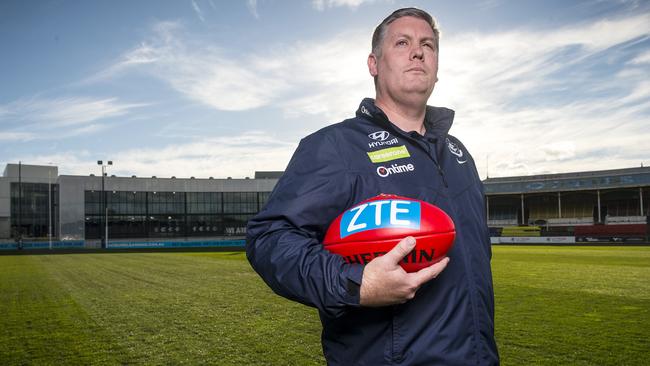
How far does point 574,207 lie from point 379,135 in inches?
2879

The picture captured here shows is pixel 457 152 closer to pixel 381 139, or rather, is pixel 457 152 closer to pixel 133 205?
pixel 381 139

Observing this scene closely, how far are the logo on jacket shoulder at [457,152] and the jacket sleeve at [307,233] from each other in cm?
68

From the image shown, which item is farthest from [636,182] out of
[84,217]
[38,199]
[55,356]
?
[38,199]

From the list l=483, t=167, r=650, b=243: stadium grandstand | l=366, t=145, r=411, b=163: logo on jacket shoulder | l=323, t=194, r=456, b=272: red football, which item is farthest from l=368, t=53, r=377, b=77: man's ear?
Result: l=483, t=167, r=650, b=243: stadium grandstand

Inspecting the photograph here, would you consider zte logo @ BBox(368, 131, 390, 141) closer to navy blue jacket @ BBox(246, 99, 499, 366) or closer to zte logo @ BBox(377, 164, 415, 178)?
navy blue jacket @ BBox(246, 99, 499, 366)

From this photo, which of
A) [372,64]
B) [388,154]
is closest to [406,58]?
[372,64]

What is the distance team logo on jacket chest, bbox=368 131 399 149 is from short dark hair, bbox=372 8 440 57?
0.45 metres

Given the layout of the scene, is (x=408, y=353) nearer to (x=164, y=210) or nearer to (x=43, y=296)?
(x=43, y=296)

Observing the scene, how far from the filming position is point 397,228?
2141 mm

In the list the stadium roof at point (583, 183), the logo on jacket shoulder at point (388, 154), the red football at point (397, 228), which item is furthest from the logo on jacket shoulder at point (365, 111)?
the stadium roof at point (583, 183)

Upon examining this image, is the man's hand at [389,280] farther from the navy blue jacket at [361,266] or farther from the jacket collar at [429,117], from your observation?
the jacket collar at [429,117]

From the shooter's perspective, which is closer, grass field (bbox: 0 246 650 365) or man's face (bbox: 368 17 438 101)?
man's face (bbox: 368 17 438 101)

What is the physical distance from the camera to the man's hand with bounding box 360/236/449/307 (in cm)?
177

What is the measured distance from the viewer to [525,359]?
6.33 m
